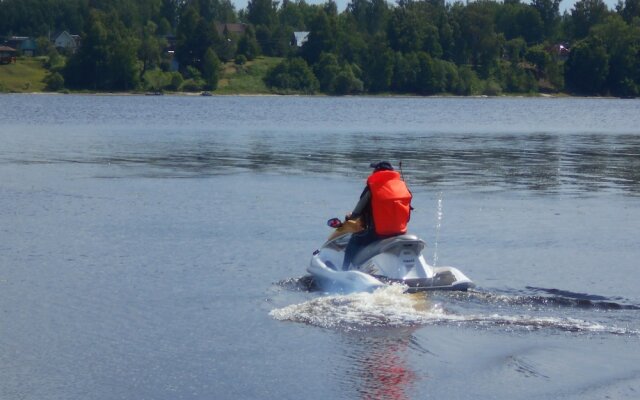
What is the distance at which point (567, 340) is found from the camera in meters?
14.0

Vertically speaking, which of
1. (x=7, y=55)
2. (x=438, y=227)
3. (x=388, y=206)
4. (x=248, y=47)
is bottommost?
(x=7, y=55)

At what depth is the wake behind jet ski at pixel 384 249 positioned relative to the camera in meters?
16.2

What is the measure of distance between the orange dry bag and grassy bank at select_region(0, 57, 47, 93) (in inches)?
4777

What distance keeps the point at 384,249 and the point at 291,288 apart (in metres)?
1.65

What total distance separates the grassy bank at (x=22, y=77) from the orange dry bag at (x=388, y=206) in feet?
398

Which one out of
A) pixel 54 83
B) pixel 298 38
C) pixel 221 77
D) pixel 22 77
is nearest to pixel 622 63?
pixel 298 38

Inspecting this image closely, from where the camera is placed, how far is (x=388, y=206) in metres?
16.3

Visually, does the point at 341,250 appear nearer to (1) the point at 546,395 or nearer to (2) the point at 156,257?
(2) the point at 156,257

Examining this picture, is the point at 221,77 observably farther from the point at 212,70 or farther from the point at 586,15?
the point at 586,15

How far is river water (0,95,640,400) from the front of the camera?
12.7 m

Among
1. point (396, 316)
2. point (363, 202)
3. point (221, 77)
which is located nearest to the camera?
point (396, 316)

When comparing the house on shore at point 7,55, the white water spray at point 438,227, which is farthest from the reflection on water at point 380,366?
the house on shore at point 7,55

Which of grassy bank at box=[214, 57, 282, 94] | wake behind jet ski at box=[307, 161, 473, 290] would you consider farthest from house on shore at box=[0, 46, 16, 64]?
wake behind jet ski at box=[307, 161, 473, 290]

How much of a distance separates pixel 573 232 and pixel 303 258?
599cm
